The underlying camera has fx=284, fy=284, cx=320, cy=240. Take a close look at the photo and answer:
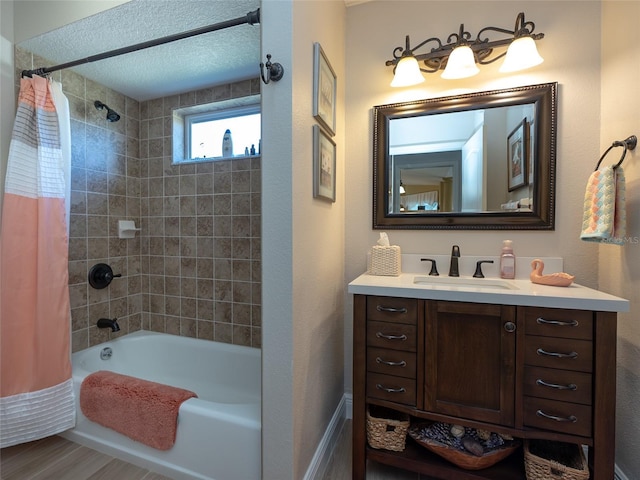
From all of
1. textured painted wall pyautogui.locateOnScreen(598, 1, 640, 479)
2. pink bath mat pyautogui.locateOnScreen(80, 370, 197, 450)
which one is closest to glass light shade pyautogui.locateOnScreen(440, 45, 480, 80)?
textured painted wall pyautogui.locateOnScreen(598, 1, 640, 479)

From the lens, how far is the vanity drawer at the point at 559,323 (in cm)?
104

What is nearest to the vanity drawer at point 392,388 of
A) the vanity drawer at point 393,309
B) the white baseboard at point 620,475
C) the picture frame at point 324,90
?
the vanity drawer at point 393,309

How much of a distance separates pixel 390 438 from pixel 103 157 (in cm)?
266

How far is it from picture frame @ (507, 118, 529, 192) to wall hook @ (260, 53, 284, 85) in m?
1.28

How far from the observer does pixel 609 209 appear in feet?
3.94

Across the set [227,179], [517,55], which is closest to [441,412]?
[517,55]

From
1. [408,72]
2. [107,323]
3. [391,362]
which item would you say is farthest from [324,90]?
[107,323]

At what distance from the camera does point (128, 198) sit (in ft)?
7.71

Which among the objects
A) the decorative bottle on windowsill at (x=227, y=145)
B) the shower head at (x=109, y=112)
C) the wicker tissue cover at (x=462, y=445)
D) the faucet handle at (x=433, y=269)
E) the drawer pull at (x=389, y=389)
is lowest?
the wicker tissue cover at (x=462, y=445)

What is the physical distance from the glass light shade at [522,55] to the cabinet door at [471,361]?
1.20 meters

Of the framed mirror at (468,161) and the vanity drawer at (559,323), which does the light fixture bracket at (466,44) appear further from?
the vanity drawer at (559,323)

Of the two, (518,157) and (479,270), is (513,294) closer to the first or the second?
(479,270)

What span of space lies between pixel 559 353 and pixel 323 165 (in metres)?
1.24

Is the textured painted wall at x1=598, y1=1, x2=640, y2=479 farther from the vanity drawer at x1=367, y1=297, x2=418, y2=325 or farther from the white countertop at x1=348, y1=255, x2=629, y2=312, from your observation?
the vanity drawer at x1=367, y1=297, x2=418, y2=325
